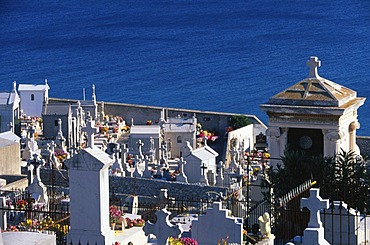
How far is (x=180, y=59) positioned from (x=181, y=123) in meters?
52.5

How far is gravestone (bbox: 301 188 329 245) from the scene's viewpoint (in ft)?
33.9

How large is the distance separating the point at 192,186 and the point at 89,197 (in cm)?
1088

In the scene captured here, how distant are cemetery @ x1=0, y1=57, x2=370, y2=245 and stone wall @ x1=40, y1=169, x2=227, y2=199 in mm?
23

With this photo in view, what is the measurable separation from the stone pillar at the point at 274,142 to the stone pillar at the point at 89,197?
7.58 metres

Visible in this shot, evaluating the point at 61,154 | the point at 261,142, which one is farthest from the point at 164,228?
the point at 261,142

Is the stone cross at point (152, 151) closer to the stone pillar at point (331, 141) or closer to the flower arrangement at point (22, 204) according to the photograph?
the stone pillar at point (331, 141)

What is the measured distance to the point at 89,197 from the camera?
10391 mm

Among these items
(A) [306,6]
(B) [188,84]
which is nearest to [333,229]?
(B) [188,84]

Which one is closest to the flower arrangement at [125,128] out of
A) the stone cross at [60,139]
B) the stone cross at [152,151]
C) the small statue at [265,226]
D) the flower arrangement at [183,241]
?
the stone cross at [60,139]

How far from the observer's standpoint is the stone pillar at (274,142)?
58.4ft

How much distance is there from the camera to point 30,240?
291 inches

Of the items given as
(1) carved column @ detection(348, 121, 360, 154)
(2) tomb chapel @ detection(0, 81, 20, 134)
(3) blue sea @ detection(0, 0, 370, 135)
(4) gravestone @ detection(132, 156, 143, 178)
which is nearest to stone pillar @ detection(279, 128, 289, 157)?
(1) carved column @ detection(348, 121, 360, 154)

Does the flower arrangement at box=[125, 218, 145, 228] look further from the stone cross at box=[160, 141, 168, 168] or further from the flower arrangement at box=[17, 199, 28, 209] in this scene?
the stone cross at box=[160, 141, 168, 168]

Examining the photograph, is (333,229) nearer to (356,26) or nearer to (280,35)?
(280,35)
